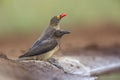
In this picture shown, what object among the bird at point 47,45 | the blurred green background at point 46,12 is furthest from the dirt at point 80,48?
the blurred green background at point 46,12

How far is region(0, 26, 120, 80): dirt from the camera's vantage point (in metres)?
8.71

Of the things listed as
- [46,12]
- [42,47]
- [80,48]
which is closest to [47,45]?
[42,47]

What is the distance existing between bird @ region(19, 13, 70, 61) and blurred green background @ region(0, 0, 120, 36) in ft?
21.7

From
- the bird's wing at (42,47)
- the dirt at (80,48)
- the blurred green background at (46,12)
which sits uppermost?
the blurred green background at (46,12)

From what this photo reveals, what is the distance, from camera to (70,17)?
1677 centimetres

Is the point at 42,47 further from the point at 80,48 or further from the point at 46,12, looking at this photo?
the point at 46,12

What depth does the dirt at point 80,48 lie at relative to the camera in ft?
28.6

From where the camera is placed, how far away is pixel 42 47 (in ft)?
29.6

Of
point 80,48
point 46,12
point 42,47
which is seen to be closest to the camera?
point 42,47

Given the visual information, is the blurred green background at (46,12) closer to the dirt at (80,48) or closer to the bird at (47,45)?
the dirt at (80,48)

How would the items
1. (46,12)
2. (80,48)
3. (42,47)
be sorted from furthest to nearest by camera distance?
1. (46,12)
2. (80,48)
3. (42,47)

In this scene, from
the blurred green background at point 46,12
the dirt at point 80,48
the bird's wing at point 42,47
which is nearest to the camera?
the dirt at point 80,48

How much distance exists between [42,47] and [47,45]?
0.33ft

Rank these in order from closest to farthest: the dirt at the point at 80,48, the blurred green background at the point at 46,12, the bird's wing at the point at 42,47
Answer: the dirt at the point at 80,48 → the bird's wing at the point at 42,47 → the blurred green background at the point at 46,12
